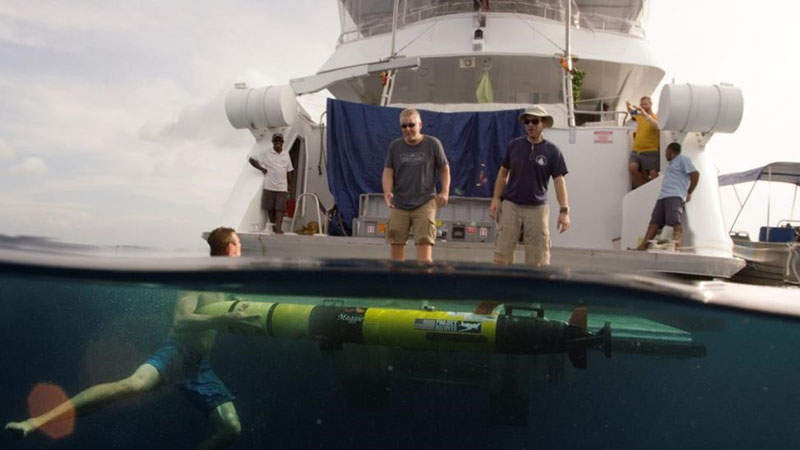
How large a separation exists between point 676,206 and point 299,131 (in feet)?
19.3

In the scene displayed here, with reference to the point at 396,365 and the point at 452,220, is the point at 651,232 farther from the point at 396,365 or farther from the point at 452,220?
the point at 396,365

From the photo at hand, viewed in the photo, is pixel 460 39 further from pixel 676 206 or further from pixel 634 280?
pixel 634 280

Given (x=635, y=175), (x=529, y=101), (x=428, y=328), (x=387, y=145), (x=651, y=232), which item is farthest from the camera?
(x=529, y=101)

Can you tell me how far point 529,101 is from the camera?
37.4 ft

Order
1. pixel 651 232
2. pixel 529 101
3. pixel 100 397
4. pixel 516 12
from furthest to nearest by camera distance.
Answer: pixel 516 12
pixel 529 101
pixel 651 232
pixel 100 397

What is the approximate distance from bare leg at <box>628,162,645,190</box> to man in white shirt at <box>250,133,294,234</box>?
17.1 feet

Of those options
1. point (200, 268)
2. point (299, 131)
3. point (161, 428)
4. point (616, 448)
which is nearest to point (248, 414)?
point (161, 428)

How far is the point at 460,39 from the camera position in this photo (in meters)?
11.6

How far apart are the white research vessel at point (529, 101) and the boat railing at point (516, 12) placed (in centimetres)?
3

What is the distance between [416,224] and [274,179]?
374 centimetres

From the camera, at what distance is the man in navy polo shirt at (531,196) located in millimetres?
5797

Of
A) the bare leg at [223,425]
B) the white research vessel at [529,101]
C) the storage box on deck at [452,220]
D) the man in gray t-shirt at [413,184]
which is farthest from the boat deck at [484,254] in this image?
the bare leg at [223,425]

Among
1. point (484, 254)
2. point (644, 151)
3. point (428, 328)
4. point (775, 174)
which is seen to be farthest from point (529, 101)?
point (775, 174)

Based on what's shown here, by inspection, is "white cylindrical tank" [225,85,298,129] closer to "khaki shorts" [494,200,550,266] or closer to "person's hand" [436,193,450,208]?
"person's hand" [436,193,450,208]
